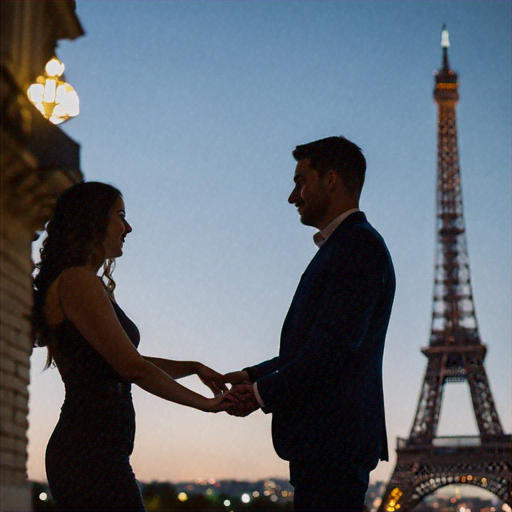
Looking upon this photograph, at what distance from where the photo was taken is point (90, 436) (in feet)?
13.9

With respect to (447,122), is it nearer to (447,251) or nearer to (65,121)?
(447,251)

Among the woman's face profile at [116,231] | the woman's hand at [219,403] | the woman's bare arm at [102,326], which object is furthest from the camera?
the woman's hand at [219,403]

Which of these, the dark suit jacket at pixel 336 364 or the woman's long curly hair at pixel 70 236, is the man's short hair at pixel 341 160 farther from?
the woman's long curly hair at pixel 70 236

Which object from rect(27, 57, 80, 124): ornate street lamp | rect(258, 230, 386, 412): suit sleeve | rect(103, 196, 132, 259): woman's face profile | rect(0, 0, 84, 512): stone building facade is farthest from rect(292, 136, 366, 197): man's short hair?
rect(0, 0, 84, 512): stone building facade

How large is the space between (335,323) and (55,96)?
20.3ft

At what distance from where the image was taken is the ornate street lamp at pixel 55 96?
965 centimetres

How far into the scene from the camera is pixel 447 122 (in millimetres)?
64062

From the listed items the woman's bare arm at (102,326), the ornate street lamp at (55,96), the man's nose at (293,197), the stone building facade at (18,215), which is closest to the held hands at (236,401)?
the woman's bare arm at (102,326)

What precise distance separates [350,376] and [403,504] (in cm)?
5484

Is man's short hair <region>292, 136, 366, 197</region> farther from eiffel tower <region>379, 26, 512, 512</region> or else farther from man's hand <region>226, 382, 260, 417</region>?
eiffel tower <region>379, 26, 512, 512</region>

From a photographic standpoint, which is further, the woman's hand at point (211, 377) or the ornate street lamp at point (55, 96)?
the ornate street lamp at point (55, 96)

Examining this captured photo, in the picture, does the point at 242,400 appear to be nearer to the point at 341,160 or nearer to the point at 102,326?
the point at 102,326

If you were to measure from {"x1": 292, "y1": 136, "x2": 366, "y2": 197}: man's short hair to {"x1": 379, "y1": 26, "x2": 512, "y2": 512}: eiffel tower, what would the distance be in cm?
5343

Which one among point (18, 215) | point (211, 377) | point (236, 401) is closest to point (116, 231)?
point (236, 401)
